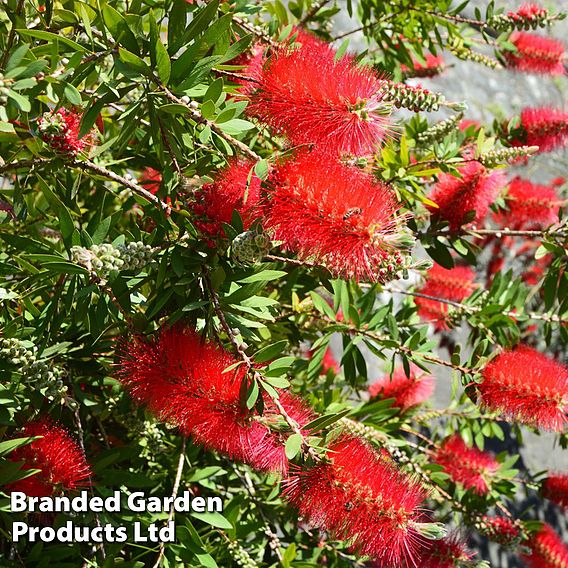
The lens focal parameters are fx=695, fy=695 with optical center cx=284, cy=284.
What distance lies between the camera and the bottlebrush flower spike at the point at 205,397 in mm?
1062

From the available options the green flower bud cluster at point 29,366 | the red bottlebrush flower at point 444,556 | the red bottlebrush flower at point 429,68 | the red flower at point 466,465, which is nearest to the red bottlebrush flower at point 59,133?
the green flower bud cluster at point 29,366

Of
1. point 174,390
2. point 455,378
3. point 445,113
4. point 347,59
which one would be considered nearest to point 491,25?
point 347,59

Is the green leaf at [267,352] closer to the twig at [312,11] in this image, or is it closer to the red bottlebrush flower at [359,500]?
the red bottlebrush flower at [359,500]

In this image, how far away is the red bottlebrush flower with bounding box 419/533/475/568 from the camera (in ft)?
4.83

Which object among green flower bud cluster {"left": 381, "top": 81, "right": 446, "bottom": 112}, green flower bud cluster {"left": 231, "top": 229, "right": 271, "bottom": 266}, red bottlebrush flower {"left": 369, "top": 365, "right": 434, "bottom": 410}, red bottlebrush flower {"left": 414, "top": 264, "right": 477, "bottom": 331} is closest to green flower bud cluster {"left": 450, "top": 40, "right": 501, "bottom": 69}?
red bottlebrush flower {"left": 414, "top": 264, "right": 477, "bottom": 331}

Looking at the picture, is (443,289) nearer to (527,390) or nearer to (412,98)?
(527,390)

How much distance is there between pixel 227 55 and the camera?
1.15 m

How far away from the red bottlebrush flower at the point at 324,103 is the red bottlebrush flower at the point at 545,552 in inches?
55.0

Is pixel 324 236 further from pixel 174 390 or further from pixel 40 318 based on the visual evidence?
pixel 40 318

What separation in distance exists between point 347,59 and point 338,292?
62cm

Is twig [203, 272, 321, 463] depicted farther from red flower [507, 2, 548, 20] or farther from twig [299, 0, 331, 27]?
red flower [507, 2, 548, 20]

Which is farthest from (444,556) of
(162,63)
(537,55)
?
(537,55)

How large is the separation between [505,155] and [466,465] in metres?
0.95

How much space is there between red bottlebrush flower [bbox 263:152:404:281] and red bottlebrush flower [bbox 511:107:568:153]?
0.99m
